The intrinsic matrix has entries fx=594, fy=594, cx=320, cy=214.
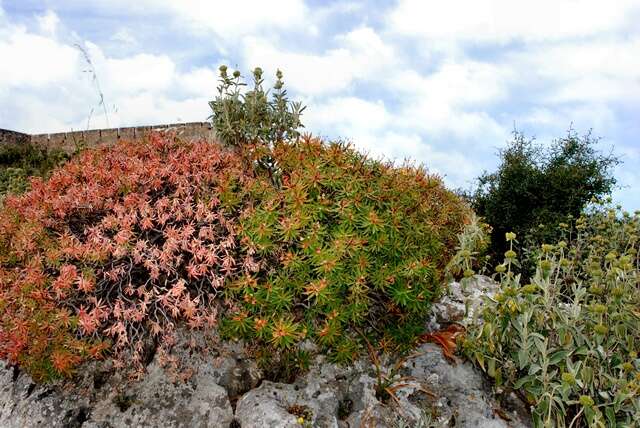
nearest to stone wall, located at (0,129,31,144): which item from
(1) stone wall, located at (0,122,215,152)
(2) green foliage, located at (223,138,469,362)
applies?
(1) stone wall, located at (0,122,215,152)

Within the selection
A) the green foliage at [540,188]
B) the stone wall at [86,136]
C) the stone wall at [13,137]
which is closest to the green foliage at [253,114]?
the green foliage at [540,188]

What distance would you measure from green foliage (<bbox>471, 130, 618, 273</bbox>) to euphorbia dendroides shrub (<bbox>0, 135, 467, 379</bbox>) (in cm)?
913

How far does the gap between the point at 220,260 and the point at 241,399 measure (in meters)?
0.96

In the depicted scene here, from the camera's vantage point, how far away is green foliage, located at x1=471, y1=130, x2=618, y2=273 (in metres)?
13.3

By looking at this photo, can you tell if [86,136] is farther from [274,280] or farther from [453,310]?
[274,280]

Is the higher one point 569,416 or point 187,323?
point 187,323

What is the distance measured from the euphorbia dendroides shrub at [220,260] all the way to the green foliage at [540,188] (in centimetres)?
913

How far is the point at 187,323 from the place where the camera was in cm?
408

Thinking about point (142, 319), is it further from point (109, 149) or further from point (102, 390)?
point (109, 149)

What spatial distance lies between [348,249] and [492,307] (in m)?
1.40

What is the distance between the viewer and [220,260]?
4.20 m

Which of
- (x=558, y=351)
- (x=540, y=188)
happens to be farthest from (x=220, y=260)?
(x=540, y=188)

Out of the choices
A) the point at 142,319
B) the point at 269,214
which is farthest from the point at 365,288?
the point at 142,319

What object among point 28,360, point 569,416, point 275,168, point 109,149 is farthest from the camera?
point 109,149
